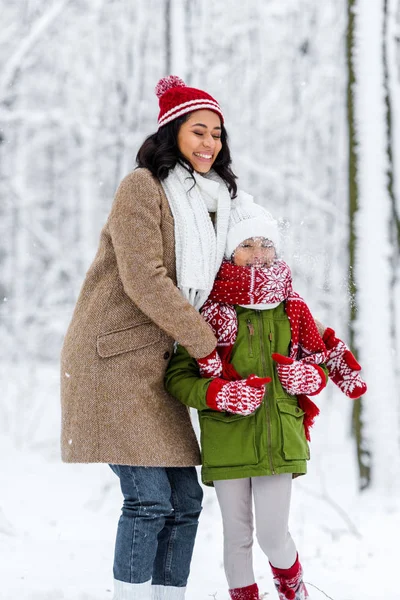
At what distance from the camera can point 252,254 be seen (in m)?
2.73

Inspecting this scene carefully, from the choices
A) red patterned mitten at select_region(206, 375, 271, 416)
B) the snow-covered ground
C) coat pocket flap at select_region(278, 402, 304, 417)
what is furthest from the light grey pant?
the snow-covered ground

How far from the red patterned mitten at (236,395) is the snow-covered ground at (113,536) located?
122 cm

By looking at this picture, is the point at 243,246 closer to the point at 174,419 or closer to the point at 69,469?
the point at 174,419

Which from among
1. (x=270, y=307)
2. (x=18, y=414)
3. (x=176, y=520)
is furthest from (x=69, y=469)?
(x=270, y=307)

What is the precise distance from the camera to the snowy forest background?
709 centimetres

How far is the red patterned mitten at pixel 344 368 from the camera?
2895 mm

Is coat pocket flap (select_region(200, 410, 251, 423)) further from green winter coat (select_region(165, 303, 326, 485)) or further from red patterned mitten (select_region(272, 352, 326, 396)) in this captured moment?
red patterned mitten (select_region(272, 352, 326, 396))

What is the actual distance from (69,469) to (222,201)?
14.5 ft

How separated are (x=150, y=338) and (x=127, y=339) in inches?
3.5

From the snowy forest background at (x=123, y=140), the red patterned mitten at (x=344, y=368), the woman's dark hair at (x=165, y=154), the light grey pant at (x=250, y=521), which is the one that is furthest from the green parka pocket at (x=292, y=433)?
the snowy forest background at (x=123, y=140)

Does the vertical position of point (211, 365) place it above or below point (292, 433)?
above

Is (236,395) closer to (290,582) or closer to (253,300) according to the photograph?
(253,300)

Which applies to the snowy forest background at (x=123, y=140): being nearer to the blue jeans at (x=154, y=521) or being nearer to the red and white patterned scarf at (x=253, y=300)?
the blue jeans at (x=154, y=521)

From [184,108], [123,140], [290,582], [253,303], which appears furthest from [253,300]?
[123,140]
